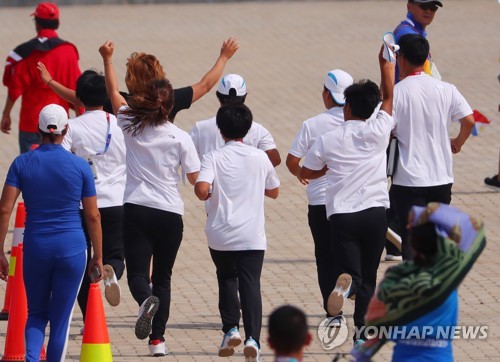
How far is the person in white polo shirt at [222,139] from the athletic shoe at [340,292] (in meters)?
1.15

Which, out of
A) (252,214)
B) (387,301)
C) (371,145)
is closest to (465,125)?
(371,145)

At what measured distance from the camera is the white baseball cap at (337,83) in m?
8.79

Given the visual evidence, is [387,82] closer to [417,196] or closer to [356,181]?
[356,181]

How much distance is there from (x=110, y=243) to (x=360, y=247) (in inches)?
72.6

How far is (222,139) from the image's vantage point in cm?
905

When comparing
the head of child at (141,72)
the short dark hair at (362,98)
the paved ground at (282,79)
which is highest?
the short dark hair at (362,98)

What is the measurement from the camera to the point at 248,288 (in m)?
8.05

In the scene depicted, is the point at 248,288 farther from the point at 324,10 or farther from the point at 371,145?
the point at 324,10

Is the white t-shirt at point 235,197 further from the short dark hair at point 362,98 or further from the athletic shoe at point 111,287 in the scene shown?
the athletic shoe at point 111,287

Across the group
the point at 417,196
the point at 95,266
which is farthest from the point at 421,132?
the point at 95,266

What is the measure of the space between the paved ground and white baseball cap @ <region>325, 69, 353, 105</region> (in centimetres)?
166

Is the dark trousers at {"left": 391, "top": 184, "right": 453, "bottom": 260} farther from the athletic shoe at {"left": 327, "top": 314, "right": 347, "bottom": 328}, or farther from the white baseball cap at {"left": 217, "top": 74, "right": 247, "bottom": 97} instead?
the white baseball cap at {"left": 217, "top": 74, "right": 247, "bottom": 97}

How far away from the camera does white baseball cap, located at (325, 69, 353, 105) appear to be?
8789 millimetres

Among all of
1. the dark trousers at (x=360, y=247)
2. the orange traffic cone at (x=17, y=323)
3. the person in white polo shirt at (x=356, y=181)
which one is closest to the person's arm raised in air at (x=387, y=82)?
the person in white polo shirt at (x=356, y=181)
